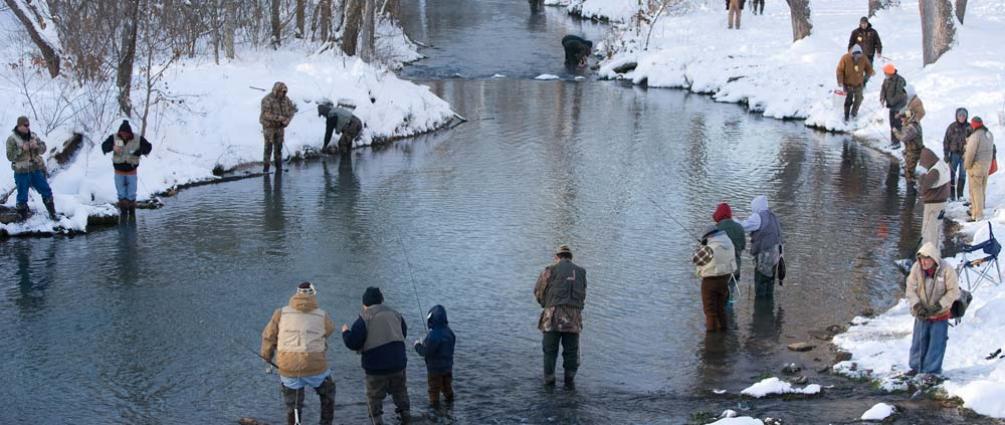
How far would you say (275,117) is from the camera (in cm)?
2088

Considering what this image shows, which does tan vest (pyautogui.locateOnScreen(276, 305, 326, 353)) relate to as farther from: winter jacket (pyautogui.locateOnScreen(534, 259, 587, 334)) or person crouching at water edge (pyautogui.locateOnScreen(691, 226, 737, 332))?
person crouching at water edge (pyautogui.locateOnScreen(691, 226, 737, 332))

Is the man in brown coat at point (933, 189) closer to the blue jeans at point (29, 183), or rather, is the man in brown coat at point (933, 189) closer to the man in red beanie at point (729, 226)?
the man in red beanie at point (729, 226)

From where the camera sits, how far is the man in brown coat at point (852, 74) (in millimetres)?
25969

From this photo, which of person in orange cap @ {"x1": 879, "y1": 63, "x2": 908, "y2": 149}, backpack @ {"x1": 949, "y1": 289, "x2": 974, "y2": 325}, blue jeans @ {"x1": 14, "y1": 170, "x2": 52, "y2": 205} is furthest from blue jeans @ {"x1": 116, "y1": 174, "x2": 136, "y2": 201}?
person in orange cap @ {"x1": 879, "y1": 63, "x2": 908, "y2": 149}

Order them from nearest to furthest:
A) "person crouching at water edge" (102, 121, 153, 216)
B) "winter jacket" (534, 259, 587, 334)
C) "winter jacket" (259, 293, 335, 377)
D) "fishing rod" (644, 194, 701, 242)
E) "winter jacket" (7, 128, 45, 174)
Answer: "winter jacket" (259, 293, 335, 377)
"winter jacket" (534, 259, 587, 334)
"winter jacket" (7, 128, 45, 174)
"fishing rod" (644, 194, 701, 242)
"person crouching at water edge" (102, 121, 153, 216)

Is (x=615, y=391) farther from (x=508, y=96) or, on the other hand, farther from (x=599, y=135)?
(x=508, y=96)

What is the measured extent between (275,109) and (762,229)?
1048 centimetres

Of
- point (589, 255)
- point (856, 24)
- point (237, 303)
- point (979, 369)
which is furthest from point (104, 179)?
point (856, 24)

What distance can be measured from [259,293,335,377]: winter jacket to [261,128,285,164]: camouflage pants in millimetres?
12060

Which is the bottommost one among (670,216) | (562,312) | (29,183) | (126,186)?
(562,312)

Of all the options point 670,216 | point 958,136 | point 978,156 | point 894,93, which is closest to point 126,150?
point 670,216

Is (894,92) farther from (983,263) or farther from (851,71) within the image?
(983,263)

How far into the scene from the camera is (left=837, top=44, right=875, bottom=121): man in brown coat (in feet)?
85.2

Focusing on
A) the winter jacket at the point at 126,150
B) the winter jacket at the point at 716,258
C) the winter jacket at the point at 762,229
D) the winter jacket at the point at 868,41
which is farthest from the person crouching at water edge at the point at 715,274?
the winter jacket at the point at 868,41
